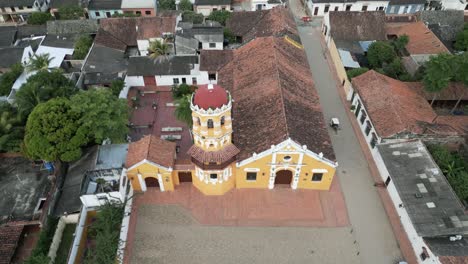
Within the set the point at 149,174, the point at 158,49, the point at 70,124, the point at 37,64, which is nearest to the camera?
the point at 70,124

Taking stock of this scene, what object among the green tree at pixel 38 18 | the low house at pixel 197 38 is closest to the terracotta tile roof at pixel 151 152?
the low house at pixel 197 38

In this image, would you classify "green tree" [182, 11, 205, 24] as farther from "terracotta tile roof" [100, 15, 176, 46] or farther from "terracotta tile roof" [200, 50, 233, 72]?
"terracotta tile roof" [200, 50, 233, 72]

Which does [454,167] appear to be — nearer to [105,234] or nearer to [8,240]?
[105,234]

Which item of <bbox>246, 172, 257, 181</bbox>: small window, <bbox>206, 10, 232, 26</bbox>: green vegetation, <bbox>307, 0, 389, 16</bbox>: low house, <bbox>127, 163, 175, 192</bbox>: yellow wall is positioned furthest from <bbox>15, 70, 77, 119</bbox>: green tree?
<bbox>307, 0, 389, 16</bbox>: low house

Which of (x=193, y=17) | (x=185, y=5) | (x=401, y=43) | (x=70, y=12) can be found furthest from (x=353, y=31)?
(x=70, y=12)

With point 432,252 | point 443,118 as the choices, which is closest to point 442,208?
point 432,252

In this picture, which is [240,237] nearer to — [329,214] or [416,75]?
[329,214]
